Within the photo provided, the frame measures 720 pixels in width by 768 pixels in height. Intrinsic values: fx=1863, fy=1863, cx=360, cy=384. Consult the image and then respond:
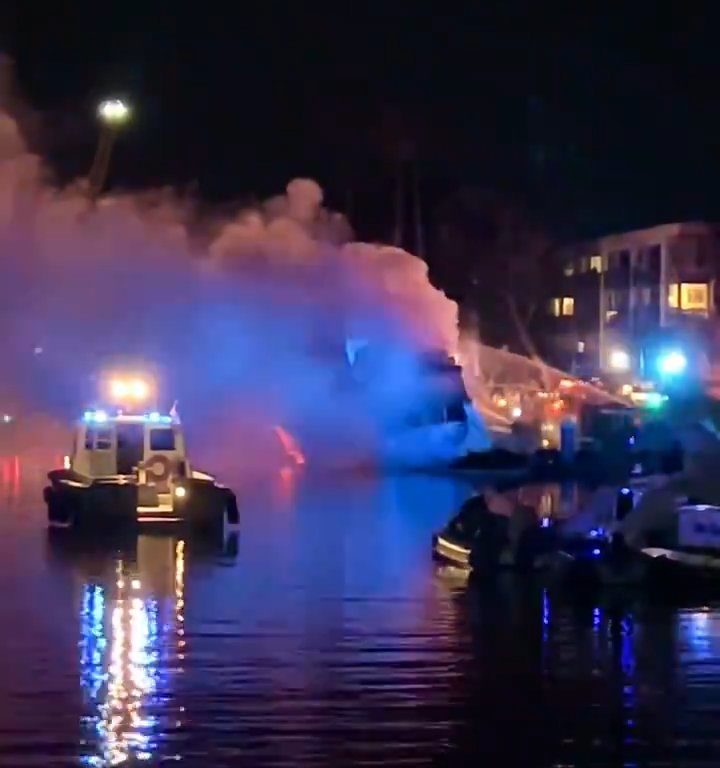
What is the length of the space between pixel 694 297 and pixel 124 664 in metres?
58.3

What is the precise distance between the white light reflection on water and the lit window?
5149 centimetres

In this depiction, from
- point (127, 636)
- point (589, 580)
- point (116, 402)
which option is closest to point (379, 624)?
point (127, 636)

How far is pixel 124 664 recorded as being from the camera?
14.8 metres

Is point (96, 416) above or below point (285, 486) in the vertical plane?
above

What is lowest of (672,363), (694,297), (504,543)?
(504,543)

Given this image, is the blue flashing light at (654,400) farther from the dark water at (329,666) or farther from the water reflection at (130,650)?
the water reflection at (130,650)

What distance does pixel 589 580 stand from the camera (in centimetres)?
2027

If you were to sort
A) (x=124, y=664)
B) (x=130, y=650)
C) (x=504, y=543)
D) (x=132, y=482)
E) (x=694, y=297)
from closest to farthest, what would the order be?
1. (x=124, y=664)
2. (x=130, y=650)
3. (x=504, y=543)
4. (x=132, y=482)
5. (x=694, y=297)

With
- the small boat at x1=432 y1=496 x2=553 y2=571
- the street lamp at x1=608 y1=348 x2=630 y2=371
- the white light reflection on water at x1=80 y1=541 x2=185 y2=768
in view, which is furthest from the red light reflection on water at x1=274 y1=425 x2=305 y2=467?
the white light reflection on water at x1=80 y1=541 x2=185 y2=768

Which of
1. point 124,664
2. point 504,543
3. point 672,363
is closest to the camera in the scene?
point 124,664

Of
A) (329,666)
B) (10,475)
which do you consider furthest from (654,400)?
(329,666)

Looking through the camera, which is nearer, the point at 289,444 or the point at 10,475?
the point at 10,475

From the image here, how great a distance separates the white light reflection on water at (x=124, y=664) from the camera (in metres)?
11.7

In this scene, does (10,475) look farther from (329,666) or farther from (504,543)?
(329,666)
